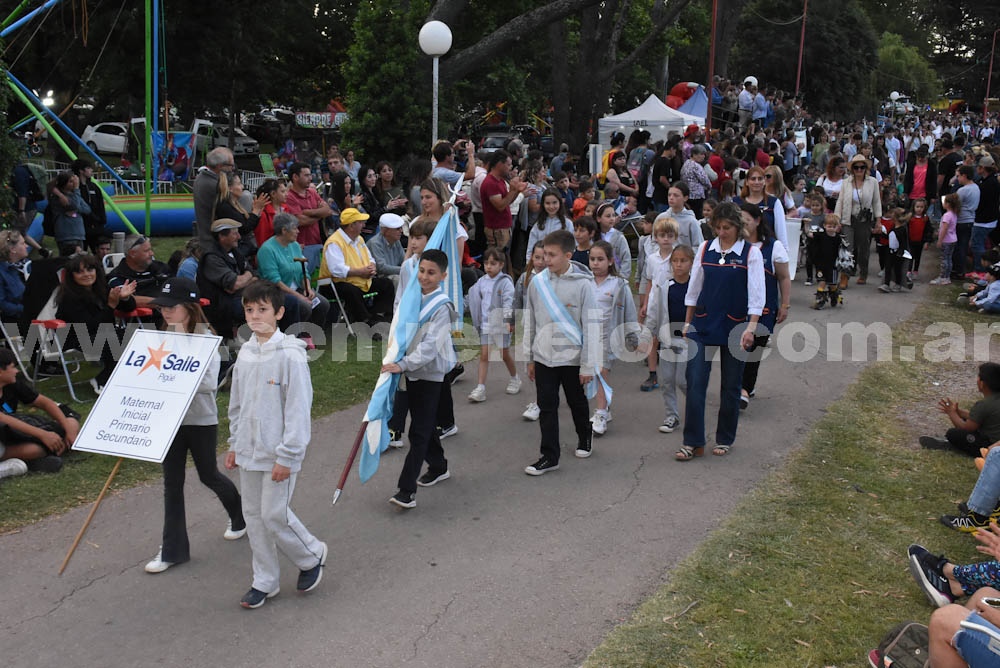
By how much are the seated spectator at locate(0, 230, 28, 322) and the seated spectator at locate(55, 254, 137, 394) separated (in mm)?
619

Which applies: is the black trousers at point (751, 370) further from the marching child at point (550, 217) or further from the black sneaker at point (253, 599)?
the black sneaker at point (253, 599)

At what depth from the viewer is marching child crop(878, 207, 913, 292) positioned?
13984mm

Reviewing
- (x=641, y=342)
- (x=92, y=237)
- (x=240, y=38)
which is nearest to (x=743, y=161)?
(x=641, y=342)

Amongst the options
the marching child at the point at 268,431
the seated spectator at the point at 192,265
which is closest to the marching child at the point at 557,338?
the marching child at the point at 268,431

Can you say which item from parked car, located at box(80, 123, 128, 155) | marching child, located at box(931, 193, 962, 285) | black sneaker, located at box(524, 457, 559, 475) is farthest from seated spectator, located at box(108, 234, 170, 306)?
parked car, located at box(80, 123, 128, 155)

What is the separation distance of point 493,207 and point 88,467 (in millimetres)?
6110

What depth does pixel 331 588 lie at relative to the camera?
206 inches

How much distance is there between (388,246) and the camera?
1120 cm

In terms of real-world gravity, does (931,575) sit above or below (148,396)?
below

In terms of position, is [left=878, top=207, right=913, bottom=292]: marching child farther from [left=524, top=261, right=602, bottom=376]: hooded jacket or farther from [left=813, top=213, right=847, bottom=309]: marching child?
[left=524, top=261, right=602, bottom=376]: hooded jacket

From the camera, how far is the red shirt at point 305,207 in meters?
11.0

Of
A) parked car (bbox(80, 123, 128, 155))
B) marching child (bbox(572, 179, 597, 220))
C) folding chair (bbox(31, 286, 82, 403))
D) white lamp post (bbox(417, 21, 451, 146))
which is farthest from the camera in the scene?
parked car (bbox(80, 123, 128, 155))

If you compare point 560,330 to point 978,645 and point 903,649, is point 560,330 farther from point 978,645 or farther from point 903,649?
point 978,645

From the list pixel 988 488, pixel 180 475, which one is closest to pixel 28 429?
pixel 180 475
